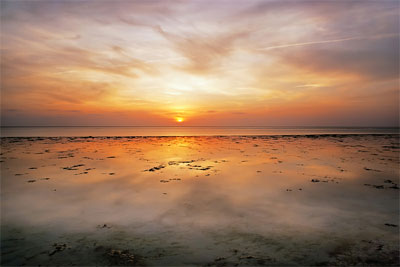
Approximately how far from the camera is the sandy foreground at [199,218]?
202 inches

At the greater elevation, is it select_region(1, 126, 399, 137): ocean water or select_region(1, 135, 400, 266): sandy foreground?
select_region(1, 126, 399, 137): ocean water

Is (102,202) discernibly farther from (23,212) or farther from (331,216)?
(331,216)

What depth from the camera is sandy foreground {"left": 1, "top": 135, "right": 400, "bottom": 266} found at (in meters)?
5.13

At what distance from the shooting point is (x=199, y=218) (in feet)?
23.2

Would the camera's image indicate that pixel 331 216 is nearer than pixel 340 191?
Yes

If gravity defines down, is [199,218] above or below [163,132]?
below

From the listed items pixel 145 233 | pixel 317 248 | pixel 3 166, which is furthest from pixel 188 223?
pixel 3 166

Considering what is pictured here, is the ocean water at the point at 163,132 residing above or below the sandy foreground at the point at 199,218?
above

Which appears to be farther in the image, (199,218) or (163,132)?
(163,132)

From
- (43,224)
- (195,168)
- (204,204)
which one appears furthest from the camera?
(195,168)

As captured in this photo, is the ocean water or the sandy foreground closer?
the sandy foreground

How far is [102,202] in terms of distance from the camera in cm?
849

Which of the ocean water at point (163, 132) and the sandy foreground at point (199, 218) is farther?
the ocean water at point (163, 132)

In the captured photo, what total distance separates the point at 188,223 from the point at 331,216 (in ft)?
14.9
